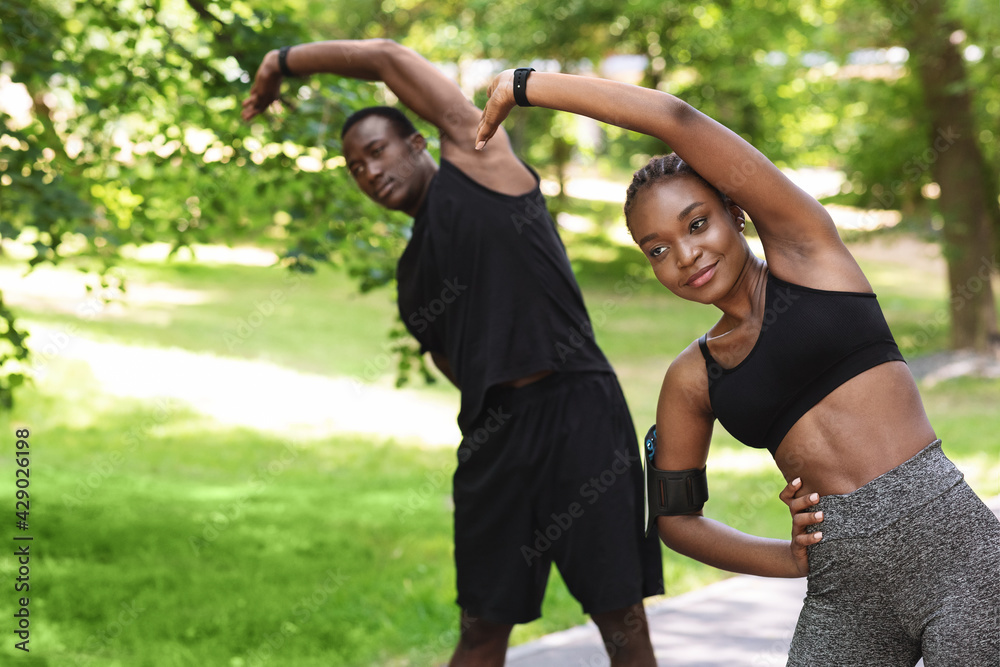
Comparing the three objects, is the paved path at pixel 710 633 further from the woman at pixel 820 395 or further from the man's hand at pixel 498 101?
the man's hand at pixel 498 101

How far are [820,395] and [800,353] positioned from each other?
0.09 metres

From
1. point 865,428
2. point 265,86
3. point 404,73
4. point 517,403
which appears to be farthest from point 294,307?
point 865,428

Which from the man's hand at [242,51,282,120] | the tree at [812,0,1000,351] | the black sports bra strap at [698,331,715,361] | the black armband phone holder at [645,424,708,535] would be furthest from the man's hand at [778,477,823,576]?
the tree at [812,0,1000,351]

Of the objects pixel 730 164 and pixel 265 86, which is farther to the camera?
pixel 265 86

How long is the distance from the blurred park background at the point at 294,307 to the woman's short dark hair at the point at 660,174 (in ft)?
9.48

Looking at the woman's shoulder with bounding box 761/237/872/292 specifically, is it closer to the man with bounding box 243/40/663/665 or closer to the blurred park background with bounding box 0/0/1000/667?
the man with bounding box 243/40/663/665

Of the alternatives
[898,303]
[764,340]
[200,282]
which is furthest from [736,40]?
[764,340]

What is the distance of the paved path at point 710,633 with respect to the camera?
4027 mm

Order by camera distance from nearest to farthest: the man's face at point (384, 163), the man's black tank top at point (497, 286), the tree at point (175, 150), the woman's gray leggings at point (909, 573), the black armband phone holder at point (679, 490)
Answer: the woman's gray leggings at point (909, 573)
the black armband phone holder at point (679, 490)
the man's black tank top at point (497, 286)
the man's face at point (384, 163)
the tree at point (175, 150)

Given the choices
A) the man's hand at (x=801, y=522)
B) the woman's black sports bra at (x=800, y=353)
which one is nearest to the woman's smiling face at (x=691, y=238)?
the woman's black sports bra at (x=800, y=353)

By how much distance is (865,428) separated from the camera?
6.21 feet

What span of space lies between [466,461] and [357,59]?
4.37 feet

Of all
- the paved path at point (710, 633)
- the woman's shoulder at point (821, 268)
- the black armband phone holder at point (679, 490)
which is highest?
the woman's shoulder at point (821, 268)

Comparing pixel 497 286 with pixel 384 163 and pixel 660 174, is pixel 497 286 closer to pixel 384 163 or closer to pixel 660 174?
pixel 384 163
